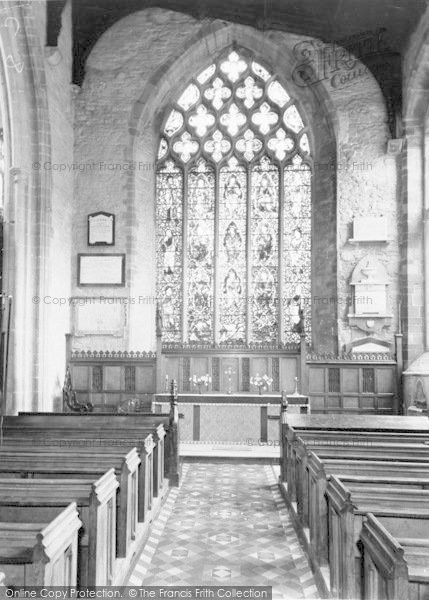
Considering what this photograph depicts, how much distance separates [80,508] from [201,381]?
8148 millimetres

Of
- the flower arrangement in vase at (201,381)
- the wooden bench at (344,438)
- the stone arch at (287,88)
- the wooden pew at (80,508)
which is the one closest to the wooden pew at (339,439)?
the wooden bench at (344,438)

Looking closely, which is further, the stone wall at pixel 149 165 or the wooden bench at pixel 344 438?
the stone wall at pixel 149 165

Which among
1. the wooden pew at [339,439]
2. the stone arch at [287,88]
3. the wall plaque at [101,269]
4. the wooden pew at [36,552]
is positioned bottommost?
the wooden pew at [339,439]

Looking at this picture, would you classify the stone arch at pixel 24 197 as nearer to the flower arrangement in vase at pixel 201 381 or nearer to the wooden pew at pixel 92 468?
the flower arrangement in vase at pixel 201 381

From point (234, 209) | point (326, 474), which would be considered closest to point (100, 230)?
point (234, 209)

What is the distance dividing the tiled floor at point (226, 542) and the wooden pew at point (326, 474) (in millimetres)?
290

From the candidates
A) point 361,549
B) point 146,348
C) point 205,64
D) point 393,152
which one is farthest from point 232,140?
point 361,549

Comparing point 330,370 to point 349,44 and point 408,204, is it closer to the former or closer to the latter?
point 408,204

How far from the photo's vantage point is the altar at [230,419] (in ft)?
31.6

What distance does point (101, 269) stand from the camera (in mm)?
12430

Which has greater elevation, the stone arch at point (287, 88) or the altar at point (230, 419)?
the stone arch at point (287, 88)

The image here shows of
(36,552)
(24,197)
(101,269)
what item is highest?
(24,197)

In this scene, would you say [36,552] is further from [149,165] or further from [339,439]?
[149,165]

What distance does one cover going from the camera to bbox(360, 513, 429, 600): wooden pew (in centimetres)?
210
